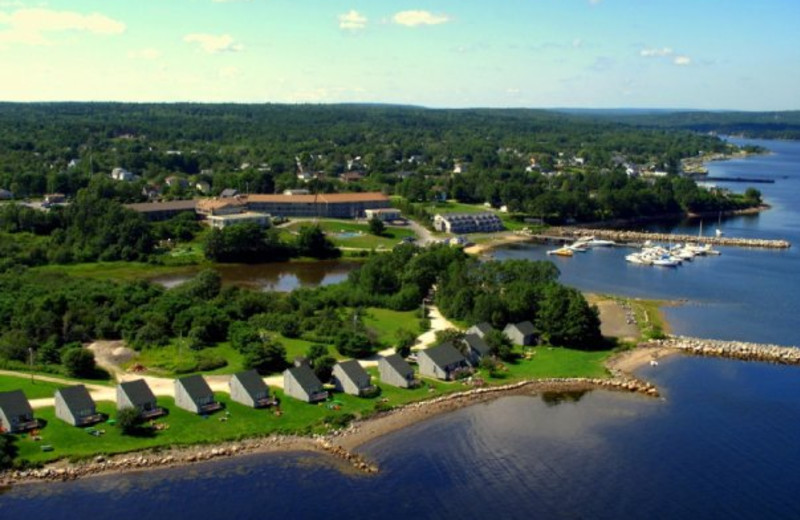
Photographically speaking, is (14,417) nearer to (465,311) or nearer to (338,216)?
(465,311)

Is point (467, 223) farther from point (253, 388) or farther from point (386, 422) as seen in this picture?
Result: point (253, 388)

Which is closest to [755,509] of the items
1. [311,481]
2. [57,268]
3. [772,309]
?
[311,481]

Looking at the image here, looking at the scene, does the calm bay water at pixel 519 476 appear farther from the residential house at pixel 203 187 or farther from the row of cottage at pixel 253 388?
the residential house at pixel 203 187

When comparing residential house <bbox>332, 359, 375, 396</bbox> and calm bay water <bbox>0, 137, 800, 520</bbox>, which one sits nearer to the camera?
calm bay water <bbox>0, 137, 800, 520</bbox>

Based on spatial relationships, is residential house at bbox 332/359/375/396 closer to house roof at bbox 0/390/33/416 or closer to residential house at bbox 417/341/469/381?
residential house at bbox 417/341/469/381

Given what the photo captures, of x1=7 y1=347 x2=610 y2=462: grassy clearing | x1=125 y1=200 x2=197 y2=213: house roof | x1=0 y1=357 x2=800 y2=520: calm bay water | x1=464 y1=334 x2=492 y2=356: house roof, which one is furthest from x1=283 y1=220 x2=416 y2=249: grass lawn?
x1=0 y1=357 x2=800 y2=520: calm bay water

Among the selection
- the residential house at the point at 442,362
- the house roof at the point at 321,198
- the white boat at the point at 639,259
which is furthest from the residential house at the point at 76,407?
the house roof at the point at 321,198
